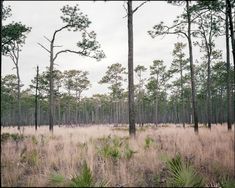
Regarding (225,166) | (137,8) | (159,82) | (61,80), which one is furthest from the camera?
(61,80)

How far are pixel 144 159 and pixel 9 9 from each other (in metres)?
11.9

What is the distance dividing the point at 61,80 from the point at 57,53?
34089 mm

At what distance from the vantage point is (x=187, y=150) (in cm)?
862

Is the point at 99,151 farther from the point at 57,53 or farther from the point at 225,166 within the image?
the point at 57,53

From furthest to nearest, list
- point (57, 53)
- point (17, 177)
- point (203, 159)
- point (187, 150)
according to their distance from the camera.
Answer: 1. point (57, 53)
2. point (187, 150)
3. point (203, 159)
4. point (17, 177)

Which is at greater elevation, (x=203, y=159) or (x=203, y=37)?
(x=203, y=37)

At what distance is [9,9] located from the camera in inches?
547

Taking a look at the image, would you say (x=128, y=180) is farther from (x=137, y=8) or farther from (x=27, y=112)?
(x=27, y=112)

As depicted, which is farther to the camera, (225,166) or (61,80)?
(61,80)

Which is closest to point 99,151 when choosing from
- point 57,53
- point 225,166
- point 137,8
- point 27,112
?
point 225,166

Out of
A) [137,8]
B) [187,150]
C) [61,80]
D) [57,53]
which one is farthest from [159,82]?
[187,150]

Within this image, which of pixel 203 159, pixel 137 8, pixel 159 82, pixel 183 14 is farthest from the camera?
pixel 159 82

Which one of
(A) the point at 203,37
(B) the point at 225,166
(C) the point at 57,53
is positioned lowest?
(B) the point at 225,166

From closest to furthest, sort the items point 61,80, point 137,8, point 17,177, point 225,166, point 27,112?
1. point 17,177
2. point 225,166
3. point 137,8
4. point 61,80
5. point 27,112
